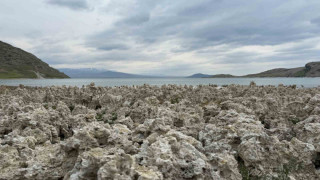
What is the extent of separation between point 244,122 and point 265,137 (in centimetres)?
141

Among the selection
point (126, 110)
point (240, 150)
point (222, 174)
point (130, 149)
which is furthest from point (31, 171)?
point (126, 110)

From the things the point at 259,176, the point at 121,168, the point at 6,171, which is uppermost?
the point at 121,168

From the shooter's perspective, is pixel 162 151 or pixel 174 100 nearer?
pixel 162 151

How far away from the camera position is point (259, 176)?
657 cm

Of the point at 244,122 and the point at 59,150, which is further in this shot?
the point at 244,122

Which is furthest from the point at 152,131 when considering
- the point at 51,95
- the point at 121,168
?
the point at 51,95

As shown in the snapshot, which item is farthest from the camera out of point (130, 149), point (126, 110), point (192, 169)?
point (126, 110)

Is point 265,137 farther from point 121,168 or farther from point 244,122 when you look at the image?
point 121,168

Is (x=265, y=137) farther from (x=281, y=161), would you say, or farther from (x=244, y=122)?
(x=244, y=122)

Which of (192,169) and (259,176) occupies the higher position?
(192,169)

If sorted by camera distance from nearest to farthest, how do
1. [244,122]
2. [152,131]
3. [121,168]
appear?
[121,168]
[152,131]
[244,122]

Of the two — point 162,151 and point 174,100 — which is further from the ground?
point 162,151

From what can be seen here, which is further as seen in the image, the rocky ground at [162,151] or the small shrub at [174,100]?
the small shrub at [174,100]

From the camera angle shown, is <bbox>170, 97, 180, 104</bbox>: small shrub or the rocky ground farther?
<bbox>170, 97, 180, 104</bbox>: small shrub
